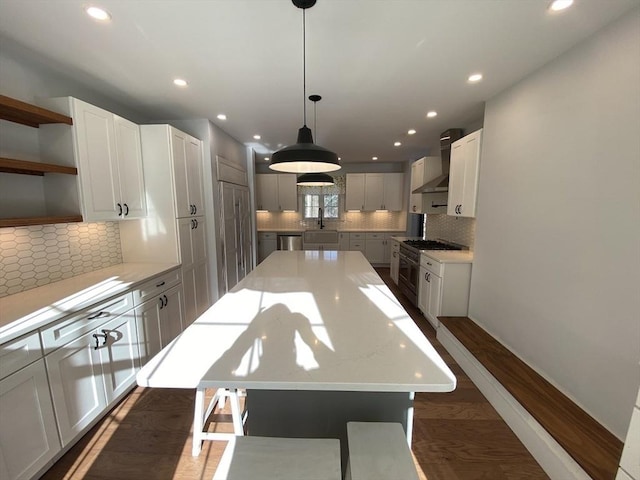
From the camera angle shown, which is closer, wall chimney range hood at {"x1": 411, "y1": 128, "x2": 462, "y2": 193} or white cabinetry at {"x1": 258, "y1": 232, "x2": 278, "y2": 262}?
wall chimney range hood at {"x1": 411, "y1": 128, "x2": 462, "y2": 193}

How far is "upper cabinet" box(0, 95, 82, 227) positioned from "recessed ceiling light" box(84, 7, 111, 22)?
704 millimetres

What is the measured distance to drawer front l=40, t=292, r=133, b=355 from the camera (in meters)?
1.41

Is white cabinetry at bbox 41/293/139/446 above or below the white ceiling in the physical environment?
below

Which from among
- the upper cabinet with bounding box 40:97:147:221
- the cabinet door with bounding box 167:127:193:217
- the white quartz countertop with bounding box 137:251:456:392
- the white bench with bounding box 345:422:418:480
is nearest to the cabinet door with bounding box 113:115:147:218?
the upper cabinet with bounding box 40:97:147:221

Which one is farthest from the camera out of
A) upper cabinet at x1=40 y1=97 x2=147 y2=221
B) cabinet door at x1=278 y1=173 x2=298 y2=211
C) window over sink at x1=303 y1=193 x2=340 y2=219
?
window over sink at x1=303 y1=193 x2=340 y2=219

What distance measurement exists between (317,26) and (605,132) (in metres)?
1.83

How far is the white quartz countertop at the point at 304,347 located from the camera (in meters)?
0.87

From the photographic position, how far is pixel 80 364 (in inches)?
62.6

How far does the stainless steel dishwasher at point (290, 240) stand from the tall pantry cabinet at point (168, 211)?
3.30 m

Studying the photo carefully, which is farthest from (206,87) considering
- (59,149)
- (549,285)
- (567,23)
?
(549,285)

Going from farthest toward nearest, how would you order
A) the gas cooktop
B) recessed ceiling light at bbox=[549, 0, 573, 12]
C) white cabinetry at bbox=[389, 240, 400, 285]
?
white cabinetry at bbox=[389, 240, 400, 285], the gas cooktop, recessed ceiling light at bbox=[549, 0, 573, 12]

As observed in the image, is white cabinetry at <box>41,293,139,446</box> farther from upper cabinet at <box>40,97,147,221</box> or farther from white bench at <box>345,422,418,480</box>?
white bench at <box>345,422,418,480</box>

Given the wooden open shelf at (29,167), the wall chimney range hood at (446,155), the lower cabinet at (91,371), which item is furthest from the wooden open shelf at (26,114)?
the wall chimney range hood at (446,155)

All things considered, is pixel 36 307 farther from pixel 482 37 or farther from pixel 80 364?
pixel 482 37
